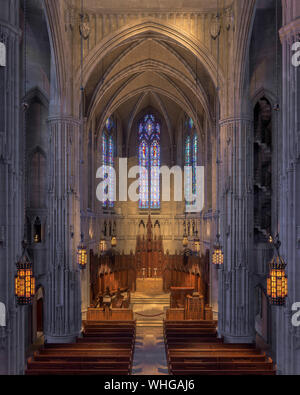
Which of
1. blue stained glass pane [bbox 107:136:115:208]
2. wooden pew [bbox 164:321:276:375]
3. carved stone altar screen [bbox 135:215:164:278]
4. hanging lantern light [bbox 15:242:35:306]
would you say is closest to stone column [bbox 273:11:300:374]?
wooden pew [bbox 164:321:276:375]

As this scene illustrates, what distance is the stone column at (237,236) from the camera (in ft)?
61.1

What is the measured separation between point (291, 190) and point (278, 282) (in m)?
2.45

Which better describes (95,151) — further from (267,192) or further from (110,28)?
(267,192)

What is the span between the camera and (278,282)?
1023 cm

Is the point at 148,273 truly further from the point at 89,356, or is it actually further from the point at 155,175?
the point at 89,356

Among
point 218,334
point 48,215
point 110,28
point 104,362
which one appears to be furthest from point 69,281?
point 110,28

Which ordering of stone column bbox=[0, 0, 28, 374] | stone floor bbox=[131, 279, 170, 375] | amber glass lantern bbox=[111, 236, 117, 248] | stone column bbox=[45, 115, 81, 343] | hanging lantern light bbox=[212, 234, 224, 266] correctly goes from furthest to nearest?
1. amber glass lantern bbox=[111, 236, 117, 248]
2. hanging lantern light bbox=[212, 234, 224, 266]
3. stone column bbox=[45, 115, 81, 343]
4. stone floor bbox=[131, 279, 170, 375]
5. stone column bbox=[0, 0, 28, 374]

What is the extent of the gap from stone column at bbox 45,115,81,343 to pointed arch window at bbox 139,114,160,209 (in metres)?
17.2

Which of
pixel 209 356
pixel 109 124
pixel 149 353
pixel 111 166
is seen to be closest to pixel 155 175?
pixel 111 166

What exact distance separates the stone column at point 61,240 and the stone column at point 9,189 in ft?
29.3

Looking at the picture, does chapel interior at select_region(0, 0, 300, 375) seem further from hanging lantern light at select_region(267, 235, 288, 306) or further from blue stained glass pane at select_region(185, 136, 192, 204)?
blue stained glass pane at select_region(185, 136, 192, 204)

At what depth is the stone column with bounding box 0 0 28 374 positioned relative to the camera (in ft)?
30.8

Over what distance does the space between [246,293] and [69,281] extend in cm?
861

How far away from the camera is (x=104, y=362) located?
14461mm
